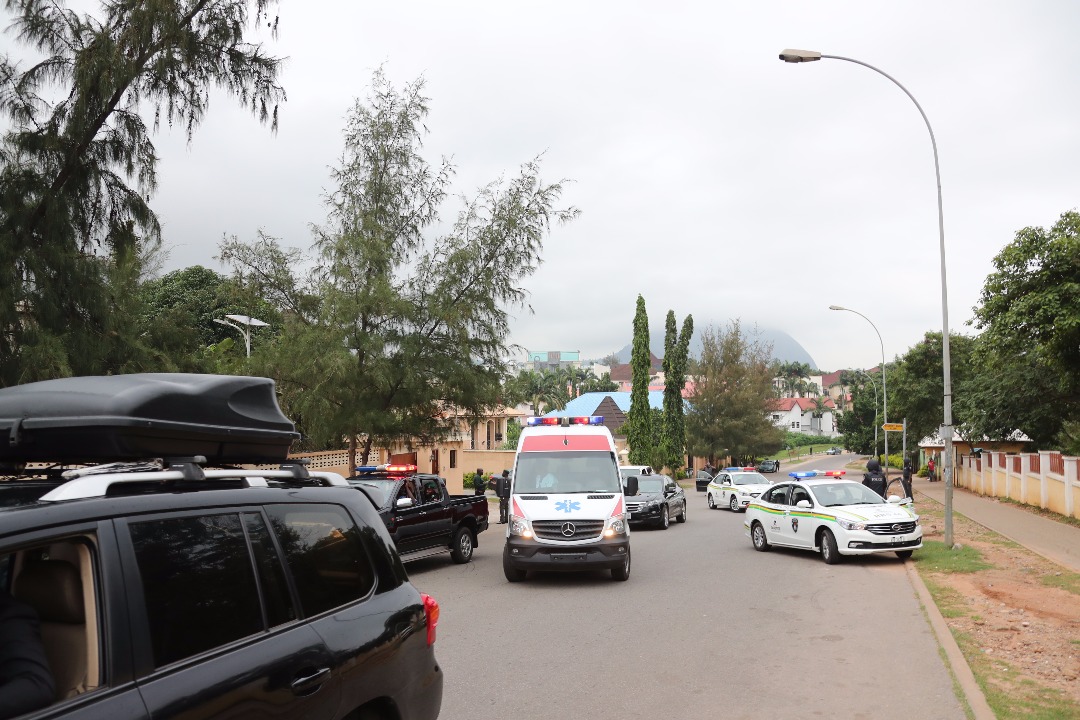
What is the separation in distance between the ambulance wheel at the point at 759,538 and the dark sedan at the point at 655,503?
4449mm

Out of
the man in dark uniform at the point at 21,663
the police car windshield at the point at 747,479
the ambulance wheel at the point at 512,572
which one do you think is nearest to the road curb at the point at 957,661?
the ambulance wheel at the point at 512,572

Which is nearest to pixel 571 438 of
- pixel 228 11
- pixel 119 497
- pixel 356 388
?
pixel 356 388

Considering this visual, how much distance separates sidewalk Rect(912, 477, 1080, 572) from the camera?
55.5ft

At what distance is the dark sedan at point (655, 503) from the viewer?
960 inches

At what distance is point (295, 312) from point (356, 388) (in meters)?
2.42

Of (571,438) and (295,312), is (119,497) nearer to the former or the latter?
(571,438)

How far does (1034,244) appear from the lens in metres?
21.4

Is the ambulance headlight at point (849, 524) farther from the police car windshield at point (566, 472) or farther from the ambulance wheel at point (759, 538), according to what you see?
the police car windshield at point (566, 472)

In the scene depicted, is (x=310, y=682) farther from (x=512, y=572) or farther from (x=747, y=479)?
(x=747, y=479)

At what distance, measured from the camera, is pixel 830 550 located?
1623cm

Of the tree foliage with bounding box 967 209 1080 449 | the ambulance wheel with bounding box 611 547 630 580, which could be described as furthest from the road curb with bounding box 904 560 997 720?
the tree foliage with bounding box 967 209 1080 449

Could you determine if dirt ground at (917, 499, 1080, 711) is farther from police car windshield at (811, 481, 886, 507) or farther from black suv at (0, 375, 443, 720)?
black suv at (0, 375, 443, 720)

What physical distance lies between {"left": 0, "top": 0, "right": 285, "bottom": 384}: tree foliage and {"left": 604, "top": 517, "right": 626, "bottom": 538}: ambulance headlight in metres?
7.35

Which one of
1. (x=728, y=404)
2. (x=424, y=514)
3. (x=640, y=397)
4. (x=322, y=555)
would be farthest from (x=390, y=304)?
(x=728, y=404)
